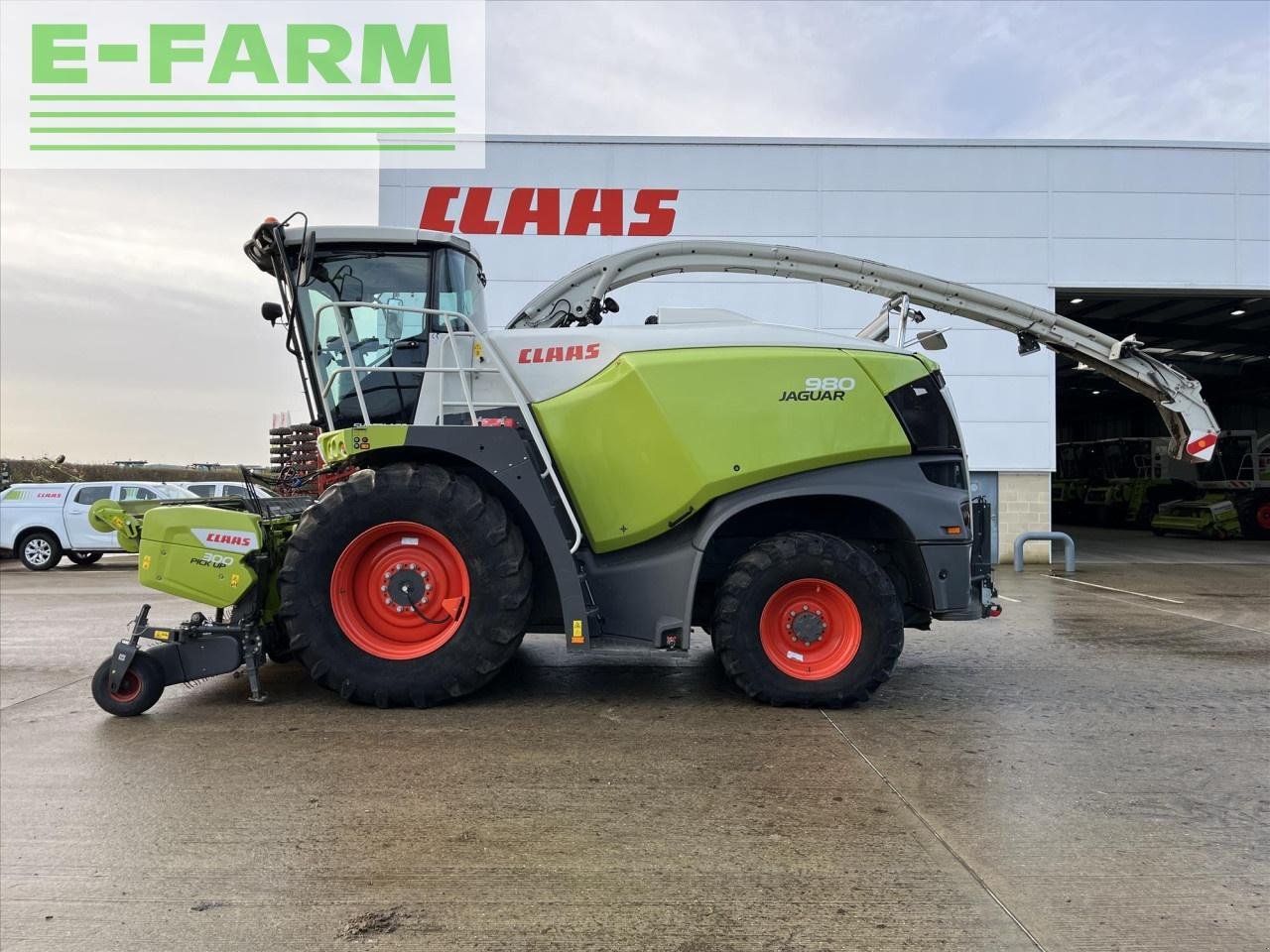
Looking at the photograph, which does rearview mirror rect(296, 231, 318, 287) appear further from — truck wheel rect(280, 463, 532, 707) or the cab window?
the cab window

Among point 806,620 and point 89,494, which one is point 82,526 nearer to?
point 89,494

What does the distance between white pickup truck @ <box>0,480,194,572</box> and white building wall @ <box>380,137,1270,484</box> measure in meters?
7.71

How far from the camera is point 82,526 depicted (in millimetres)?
14023

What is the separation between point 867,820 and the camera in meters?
3.19

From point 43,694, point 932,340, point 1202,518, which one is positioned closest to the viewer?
point 43,694

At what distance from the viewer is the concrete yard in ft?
8.19

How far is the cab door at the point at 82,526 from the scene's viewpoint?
551 inches

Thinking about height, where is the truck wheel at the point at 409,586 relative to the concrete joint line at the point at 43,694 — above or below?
above

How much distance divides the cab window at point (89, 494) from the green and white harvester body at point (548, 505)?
11309mm

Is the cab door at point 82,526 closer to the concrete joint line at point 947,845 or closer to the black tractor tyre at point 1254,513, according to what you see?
the concrete joint line at point 947,845

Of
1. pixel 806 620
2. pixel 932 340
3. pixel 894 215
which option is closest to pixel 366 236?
pixel 806 620

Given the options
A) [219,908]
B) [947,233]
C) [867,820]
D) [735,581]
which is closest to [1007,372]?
[947,233]

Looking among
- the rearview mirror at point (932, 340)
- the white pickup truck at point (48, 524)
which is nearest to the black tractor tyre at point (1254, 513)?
the rearview mirror at point (932, 340)

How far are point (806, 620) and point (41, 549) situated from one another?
15.0 m
